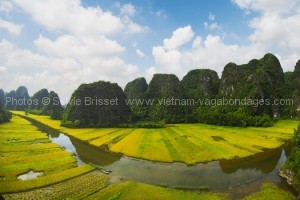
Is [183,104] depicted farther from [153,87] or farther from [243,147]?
[243,147]

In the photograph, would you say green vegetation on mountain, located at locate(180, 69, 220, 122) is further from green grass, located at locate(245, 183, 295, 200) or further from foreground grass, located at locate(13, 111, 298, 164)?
green grass, located at locate(245, 183, 295, 200)

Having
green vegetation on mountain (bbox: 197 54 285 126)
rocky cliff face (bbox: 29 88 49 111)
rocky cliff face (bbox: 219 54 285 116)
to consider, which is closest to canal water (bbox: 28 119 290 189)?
green vegetation on mountain (bbox: 197 54 285 126)

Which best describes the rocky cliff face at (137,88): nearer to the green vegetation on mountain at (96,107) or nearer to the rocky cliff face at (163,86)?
the rocky cliff face at (163,86)

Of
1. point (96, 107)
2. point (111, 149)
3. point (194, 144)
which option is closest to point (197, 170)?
point (194, 144)

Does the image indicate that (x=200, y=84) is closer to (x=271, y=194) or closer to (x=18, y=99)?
(x=271, y=194)

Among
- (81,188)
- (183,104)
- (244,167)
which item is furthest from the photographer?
(183,104)

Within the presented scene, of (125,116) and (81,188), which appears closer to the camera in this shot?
(81,188)

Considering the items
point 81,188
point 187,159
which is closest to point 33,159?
point 81,188

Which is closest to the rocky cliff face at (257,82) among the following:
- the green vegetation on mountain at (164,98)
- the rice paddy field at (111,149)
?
the green vegetation on mountain at (164,98)
